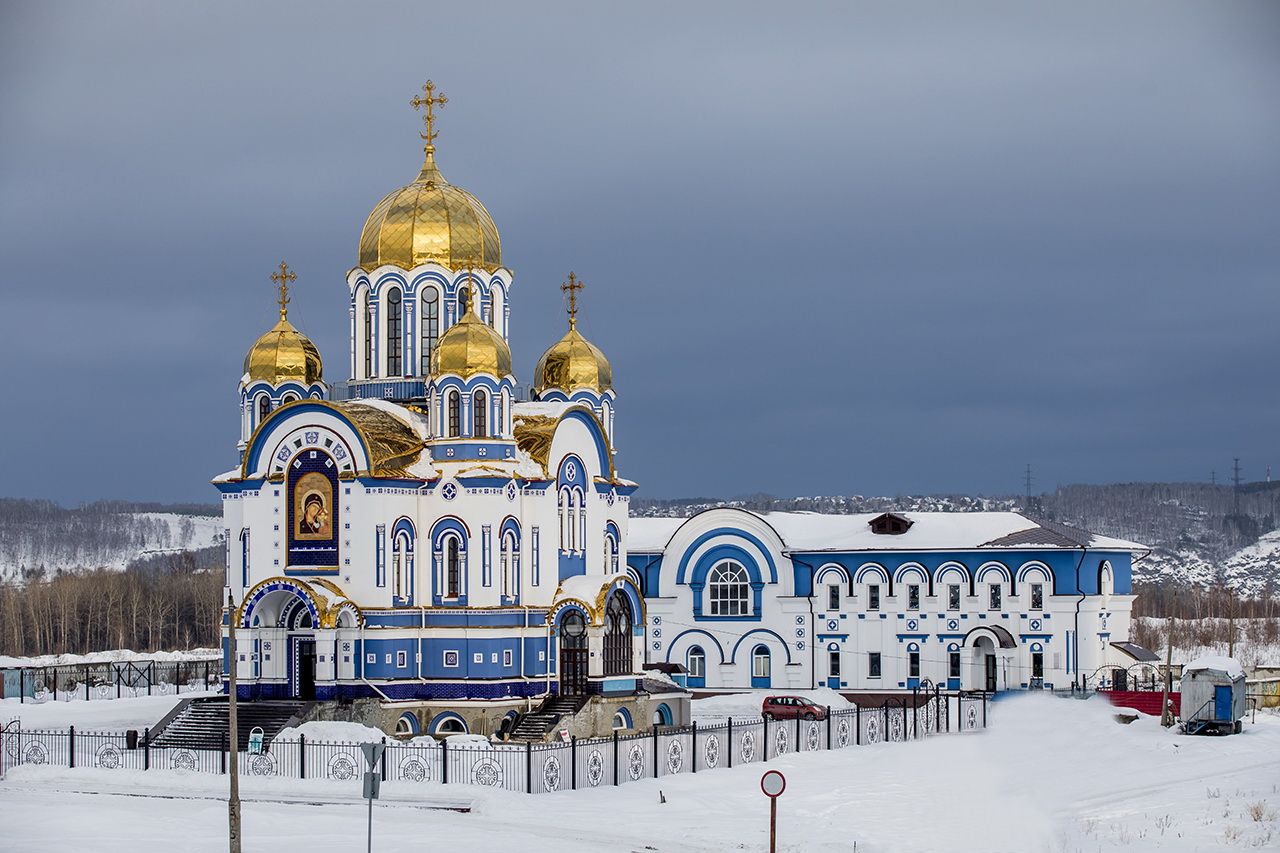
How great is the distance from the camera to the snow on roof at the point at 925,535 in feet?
185

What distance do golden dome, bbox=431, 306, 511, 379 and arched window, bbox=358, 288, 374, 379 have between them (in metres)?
3.82

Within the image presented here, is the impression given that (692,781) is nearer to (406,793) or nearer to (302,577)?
(406,793)

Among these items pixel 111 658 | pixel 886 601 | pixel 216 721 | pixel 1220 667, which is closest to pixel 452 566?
pixel 216 721

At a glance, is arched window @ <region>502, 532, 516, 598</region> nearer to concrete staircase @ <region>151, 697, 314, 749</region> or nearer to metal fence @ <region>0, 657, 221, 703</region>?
concrete staircase @ <region>151, 697, 314, 749</region>

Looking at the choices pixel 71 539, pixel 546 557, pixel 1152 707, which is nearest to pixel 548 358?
pixel 546 557

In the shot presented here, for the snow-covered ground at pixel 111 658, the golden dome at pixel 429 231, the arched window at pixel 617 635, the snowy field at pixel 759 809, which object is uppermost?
the golden dome at pixel 429 231

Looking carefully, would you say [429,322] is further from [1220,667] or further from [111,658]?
[111,658]

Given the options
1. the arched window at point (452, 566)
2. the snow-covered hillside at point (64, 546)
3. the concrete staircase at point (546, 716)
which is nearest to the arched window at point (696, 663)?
the concrete staircase at point (546, 716)

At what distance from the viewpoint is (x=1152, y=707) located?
167 feet

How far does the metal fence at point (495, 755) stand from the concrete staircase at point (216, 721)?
741 mm

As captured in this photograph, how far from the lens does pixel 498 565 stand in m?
44.5

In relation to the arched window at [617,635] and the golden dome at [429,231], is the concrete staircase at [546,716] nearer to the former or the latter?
the arched window at [617,635]

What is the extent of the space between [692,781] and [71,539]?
16279cm

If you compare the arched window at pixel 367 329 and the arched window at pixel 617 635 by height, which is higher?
the arched window at pixel 367 329
